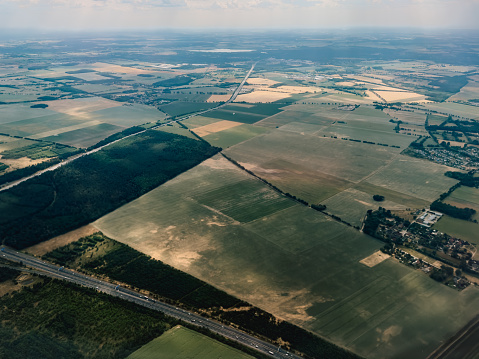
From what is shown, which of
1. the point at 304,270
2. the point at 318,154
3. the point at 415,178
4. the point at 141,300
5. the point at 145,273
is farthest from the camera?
the point at 318,154

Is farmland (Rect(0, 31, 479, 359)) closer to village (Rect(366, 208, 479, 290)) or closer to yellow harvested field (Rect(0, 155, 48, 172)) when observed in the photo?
yellow harvested field (Rect(0, 155, 48, 172))

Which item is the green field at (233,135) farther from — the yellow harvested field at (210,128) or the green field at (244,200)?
the green field at (244,200)

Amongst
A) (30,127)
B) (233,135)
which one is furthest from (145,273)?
(30,127)

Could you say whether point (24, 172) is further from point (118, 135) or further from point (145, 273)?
point (145, 273)

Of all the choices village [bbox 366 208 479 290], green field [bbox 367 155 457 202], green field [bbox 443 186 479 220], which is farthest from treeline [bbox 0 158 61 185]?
green field [bbox 443 186 479 220]

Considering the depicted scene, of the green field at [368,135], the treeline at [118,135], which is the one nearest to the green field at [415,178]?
the green field at [368,135]

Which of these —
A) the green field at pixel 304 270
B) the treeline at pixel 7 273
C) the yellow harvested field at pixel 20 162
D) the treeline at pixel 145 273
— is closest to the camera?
the green field at pixel 304 270
